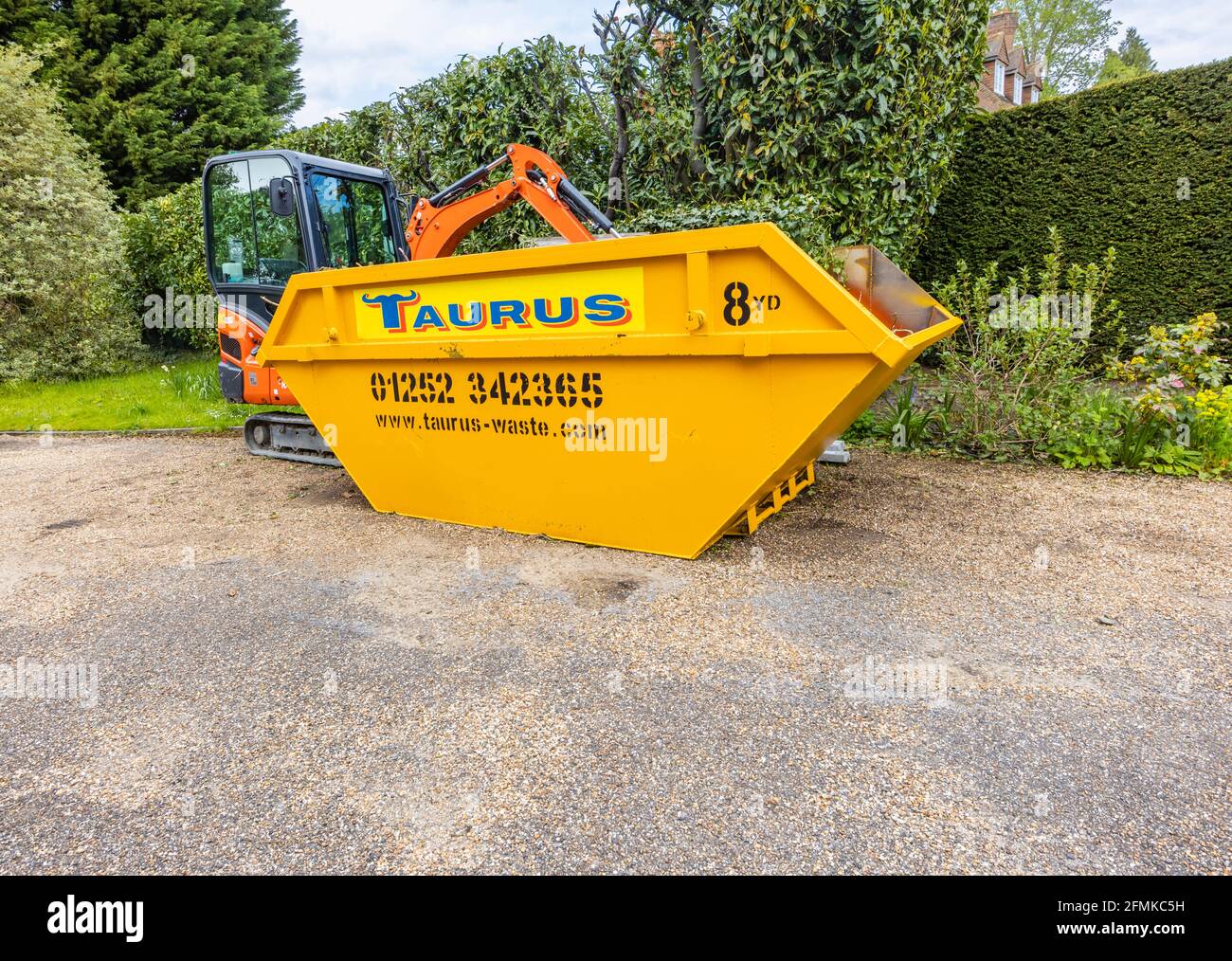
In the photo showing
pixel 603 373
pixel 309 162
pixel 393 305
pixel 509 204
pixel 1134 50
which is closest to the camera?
pixel 603 373

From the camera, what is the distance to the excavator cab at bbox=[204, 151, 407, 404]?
19.4 ft

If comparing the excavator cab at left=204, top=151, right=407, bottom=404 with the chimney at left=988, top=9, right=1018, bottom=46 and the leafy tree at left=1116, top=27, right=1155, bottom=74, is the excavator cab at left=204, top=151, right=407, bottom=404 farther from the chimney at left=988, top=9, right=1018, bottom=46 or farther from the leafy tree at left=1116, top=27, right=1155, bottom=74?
the leafy tree at left=1116, top=27, right=1155, bottom=74

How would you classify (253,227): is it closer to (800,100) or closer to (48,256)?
(800,100)

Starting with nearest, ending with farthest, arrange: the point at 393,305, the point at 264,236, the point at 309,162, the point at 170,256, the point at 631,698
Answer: the point at 631,698 < the point at 393,305 < the point at 309,162 < the point at 264,236 < the point at 170,256

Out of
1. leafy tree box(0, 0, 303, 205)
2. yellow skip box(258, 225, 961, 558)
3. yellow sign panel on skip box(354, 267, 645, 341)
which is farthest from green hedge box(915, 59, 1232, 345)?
leafy tree box(0, 0, 303, 205)

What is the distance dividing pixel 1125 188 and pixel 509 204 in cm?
658

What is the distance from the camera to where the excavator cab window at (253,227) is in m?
5.99

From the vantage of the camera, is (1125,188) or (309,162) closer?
(309,162)

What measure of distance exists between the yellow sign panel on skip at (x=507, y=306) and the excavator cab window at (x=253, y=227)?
1.99 metres

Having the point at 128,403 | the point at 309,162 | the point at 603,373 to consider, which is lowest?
the point at 128,403

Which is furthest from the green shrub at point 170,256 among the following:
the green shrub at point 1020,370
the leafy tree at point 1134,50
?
the leafy tree at point 1134,50

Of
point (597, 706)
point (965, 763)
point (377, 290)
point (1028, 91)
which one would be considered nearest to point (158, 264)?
point (377, 290)

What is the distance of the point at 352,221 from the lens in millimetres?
6461

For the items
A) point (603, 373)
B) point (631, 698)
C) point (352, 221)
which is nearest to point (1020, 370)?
point (603, 373)
